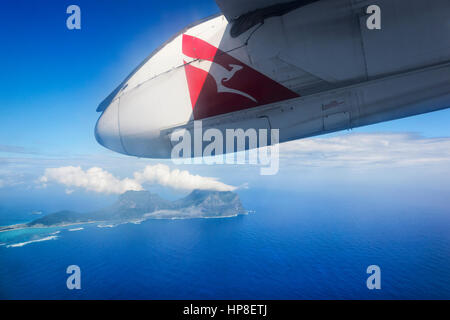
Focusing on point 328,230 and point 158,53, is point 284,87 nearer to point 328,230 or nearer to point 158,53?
point 158,53

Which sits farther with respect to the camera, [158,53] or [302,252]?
[302,252]

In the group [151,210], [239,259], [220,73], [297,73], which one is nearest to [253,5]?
[220,73]

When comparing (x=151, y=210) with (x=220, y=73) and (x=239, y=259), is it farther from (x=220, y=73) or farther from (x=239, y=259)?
(x=220, y=73)

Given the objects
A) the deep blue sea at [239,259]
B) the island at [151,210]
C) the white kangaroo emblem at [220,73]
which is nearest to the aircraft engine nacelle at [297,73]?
the white kangaroo emblem at [220,73]

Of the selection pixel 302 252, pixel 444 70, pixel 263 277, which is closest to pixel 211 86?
pixel 444 70

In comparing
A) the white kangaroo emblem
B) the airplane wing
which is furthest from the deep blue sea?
the airplane wing

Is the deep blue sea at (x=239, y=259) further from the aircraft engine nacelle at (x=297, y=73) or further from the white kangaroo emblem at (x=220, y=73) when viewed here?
the white kangaroo emblem at (x=220, y=73)
